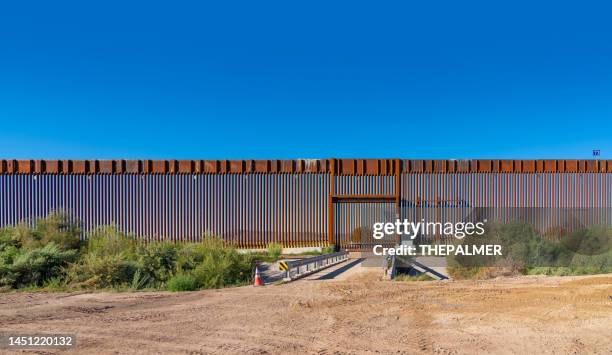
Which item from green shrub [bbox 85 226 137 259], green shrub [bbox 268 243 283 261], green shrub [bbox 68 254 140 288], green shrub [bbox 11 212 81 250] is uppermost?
green shrub [bbox 11 212 81 250]

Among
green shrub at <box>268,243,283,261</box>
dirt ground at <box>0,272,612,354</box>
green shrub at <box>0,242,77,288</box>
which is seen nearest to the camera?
dirt ground at <box>0,272,612,354</box>

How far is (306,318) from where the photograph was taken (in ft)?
24.5

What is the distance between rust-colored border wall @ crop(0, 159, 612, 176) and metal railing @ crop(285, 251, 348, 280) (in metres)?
4.67

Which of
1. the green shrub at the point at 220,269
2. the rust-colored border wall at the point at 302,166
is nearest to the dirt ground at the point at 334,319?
the green shrub at the point at 220,269

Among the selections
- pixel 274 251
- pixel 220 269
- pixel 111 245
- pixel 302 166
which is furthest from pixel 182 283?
pixel 302 166

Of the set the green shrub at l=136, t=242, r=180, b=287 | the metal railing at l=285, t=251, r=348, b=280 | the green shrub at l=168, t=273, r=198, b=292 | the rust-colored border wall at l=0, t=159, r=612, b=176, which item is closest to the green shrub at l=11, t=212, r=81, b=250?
the green shrub at l=136, t=242, r=180, b=287

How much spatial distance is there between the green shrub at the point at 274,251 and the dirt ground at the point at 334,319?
637 cm

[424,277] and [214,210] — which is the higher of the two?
[214,210]

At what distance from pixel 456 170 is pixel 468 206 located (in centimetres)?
188

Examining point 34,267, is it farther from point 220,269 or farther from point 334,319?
point 334,319

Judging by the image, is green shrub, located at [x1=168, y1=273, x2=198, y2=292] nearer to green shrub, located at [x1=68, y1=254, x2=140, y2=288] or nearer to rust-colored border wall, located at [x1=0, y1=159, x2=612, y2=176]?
green shrub, located at [x1=68, y1=254, x2=140, y2=288]

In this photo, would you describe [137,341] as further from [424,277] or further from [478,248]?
[478,248]

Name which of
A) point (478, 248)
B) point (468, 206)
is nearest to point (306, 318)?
point (478, 248)

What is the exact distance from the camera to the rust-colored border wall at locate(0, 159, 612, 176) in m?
19.4
